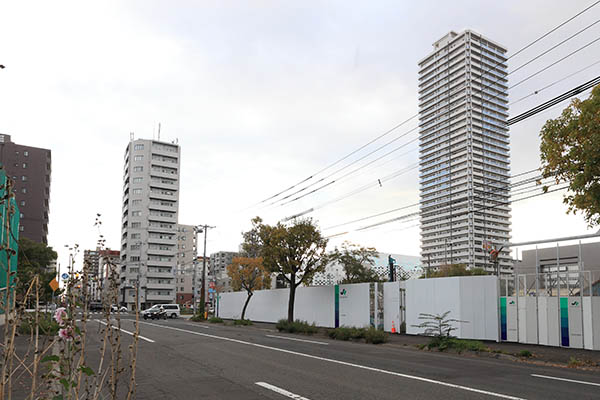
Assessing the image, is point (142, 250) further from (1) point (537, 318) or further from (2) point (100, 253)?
(2) point (100, 253)

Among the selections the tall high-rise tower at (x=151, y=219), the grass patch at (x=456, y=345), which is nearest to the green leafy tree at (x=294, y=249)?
the grass patch at (x=456, y=345)

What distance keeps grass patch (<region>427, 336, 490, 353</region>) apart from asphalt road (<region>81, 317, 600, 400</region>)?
2.45m

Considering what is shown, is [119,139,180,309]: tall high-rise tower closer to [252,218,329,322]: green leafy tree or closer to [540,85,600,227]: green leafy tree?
[252,218,329,322]: green leafy tree

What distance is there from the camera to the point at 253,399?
25.4ft

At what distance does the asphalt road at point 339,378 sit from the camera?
8281 millimetres

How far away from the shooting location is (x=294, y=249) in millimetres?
31203

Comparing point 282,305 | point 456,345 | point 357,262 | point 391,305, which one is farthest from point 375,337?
point 357,262

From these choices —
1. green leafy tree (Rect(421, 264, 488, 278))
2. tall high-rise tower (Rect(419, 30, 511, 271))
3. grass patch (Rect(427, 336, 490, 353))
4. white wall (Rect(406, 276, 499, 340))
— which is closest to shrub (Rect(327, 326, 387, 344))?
grass patch (Rect(427, 336, 490, 353))

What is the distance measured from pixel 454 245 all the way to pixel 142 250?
6154cm

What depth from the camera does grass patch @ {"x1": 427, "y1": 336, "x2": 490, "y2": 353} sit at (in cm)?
1642

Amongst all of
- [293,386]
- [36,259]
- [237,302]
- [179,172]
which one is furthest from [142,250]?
[293,386]

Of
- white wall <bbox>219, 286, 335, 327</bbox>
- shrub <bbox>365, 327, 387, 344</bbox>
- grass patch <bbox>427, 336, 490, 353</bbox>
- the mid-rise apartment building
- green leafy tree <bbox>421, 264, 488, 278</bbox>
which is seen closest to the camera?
grass patch <bbox>427, 336, 490, 353</bbox>

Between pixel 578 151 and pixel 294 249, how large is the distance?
1992 centimetres

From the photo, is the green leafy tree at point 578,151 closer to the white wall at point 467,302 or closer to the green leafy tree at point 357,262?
the white wall at point 467,302
